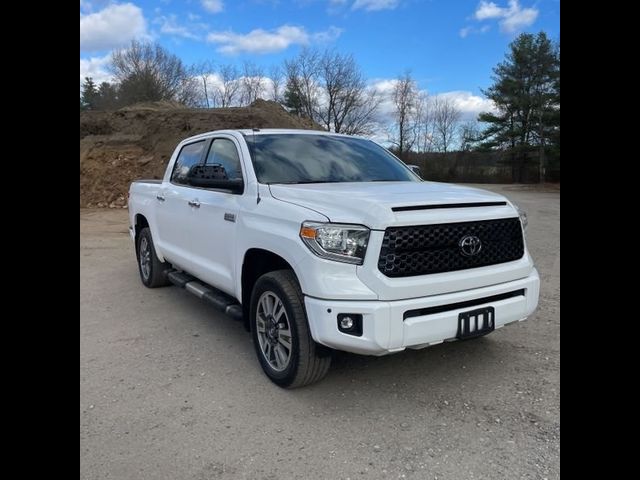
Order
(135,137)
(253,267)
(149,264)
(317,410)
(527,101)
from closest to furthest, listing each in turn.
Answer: (317,410), (253,267), (149,264), (135,137), (527,101)

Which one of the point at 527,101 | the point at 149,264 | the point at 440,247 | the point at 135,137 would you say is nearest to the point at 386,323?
the point at 440,247

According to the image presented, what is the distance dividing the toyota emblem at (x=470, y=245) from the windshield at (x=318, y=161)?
1280 mm

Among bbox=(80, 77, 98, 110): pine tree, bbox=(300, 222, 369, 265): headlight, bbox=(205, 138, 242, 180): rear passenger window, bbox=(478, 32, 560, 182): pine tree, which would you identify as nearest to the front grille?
bbox=(300, 222, 369, 265): headlight

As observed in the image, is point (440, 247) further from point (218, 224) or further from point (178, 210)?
point (178, 210)

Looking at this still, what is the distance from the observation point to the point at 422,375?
3754 millimetres

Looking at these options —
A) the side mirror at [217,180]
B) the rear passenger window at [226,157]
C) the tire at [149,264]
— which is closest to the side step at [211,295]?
the tire at [149,264]

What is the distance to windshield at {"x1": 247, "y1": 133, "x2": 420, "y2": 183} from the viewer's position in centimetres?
411

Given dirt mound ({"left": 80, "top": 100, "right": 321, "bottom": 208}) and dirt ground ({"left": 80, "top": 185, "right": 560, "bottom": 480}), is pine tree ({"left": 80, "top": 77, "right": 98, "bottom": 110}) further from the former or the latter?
dirt ground ({"left": 80, "top": 185, "right": 560, "bottom": 480})

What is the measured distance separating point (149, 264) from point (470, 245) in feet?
15.1

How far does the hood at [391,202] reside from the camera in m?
3.01

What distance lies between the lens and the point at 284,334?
346 cm

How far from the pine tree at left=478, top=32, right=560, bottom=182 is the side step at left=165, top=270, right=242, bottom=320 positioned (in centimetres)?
4030
